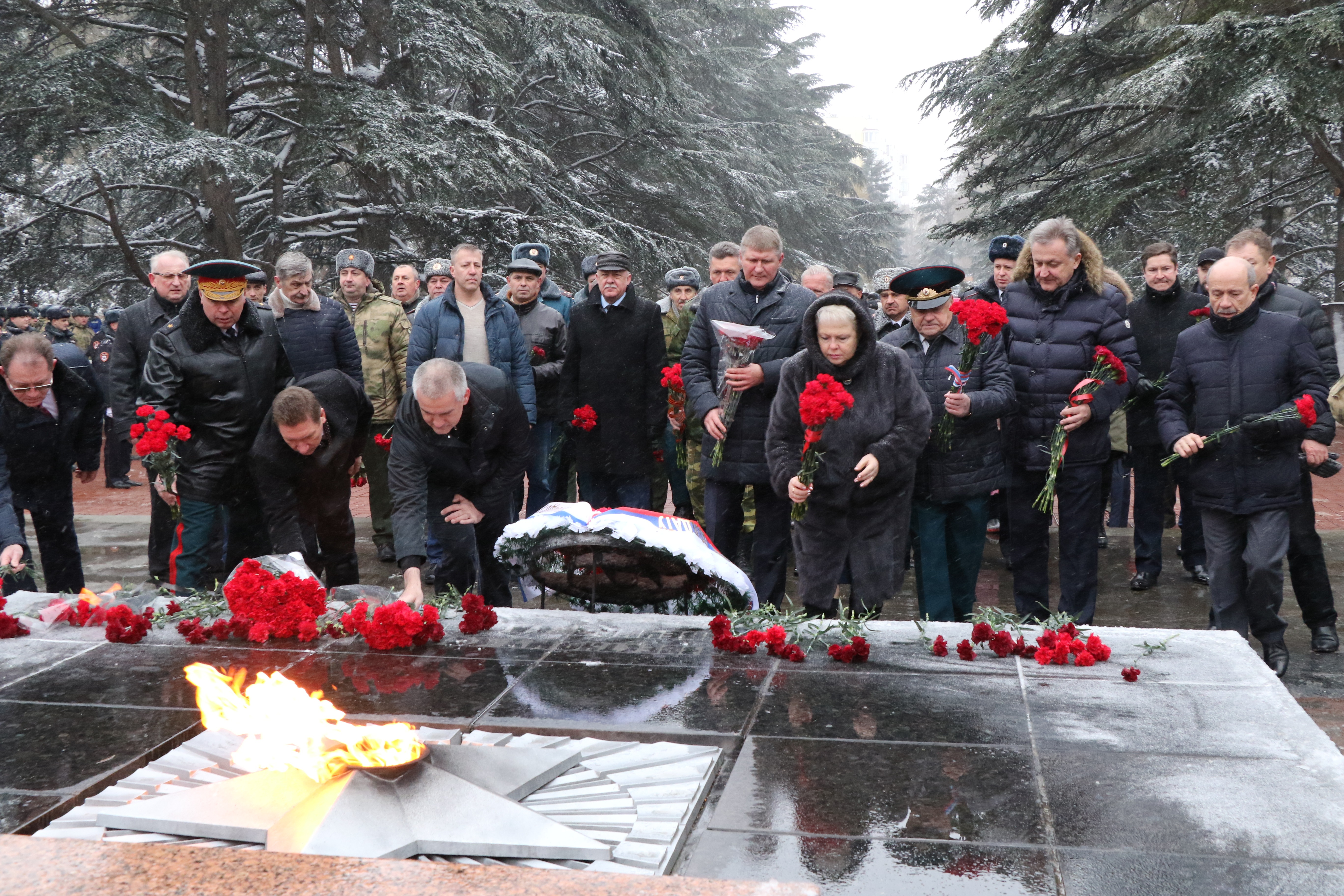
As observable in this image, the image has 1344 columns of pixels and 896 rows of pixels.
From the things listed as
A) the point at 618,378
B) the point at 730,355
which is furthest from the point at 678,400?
the point at 730,355

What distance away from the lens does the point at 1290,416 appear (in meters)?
5.09

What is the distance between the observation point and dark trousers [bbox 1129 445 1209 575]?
698cm

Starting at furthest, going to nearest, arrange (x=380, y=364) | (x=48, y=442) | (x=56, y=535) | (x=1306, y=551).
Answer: (x=380, y=364)
(x=56, y=535)
(x=48, y=442)
(x=1306, y=551)

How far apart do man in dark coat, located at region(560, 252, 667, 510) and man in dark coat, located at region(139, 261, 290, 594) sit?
1888 millimetres

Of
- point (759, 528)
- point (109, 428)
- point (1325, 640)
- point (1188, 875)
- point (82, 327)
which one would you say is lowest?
point (1325, 640)

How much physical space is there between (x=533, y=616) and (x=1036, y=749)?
2.25 m

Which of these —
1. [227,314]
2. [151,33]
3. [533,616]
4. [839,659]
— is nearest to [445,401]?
[533,616]

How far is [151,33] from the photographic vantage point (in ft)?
45.1

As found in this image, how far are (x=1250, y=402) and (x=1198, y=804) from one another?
284 centimetres

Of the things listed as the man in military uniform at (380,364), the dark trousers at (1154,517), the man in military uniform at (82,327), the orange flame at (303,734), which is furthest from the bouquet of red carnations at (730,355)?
the man in military uniform at (82,327)

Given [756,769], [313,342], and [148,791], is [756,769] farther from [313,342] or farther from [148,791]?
[313,342]

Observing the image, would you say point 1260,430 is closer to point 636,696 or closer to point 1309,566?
point 1309,566

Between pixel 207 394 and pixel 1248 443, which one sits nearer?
pixel 1248 443

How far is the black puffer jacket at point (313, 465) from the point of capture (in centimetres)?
555
